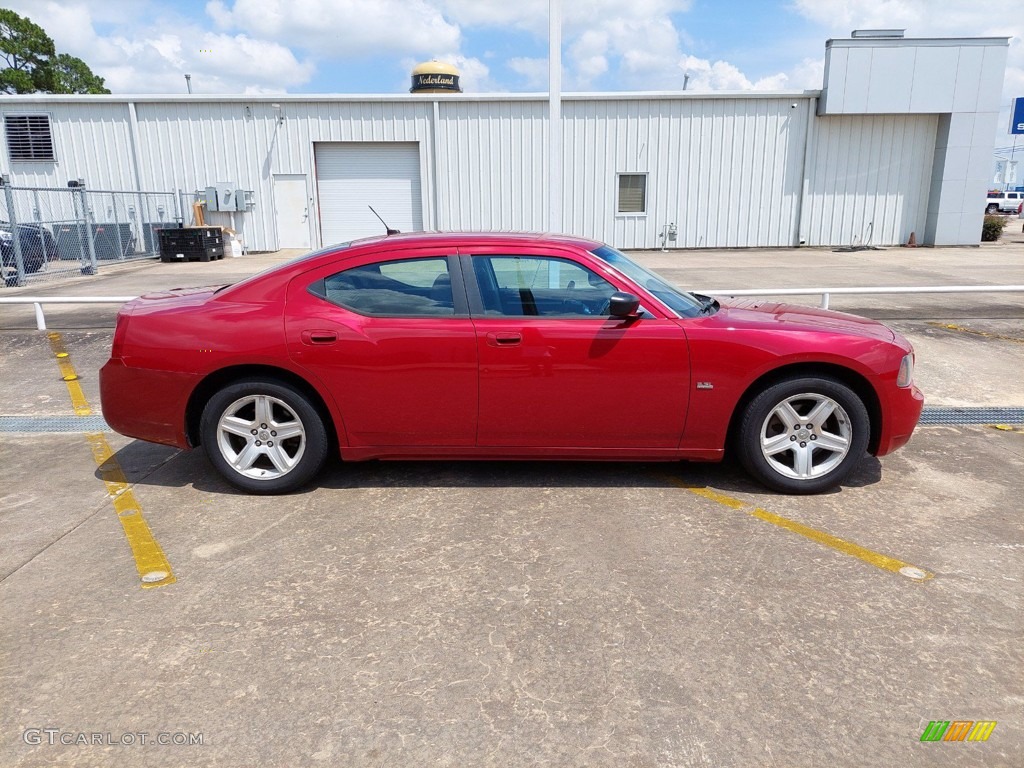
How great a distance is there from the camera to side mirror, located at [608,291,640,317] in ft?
13.6

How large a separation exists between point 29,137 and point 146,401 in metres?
23.5

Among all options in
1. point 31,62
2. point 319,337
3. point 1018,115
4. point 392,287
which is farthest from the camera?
point 31,62

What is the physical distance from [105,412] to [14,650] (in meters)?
1.96

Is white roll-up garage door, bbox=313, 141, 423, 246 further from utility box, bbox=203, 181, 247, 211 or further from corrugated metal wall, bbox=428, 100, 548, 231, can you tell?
utility box, bbox=203, 181, 247, 211

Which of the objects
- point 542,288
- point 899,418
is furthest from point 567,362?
point 899,418

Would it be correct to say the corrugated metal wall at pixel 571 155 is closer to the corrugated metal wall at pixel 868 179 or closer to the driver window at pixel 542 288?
the corrugated metal wall at pixel 868 179

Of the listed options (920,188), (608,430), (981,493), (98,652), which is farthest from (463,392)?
(920,188)

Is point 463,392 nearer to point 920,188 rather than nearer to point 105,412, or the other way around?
point 105,412

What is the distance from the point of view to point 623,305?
414cm

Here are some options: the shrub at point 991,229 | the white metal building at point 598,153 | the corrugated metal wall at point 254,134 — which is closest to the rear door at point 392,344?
the white metal building at point 598,153

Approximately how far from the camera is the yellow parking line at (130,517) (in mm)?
3539

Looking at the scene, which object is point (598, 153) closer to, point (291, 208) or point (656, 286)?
point (291, 208)

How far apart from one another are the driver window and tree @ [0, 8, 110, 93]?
55.6 metres

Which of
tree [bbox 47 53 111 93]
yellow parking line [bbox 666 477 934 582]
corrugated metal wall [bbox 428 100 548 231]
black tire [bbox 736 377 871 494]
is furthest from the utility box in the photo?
tree [bbox 47 53 111 93]
